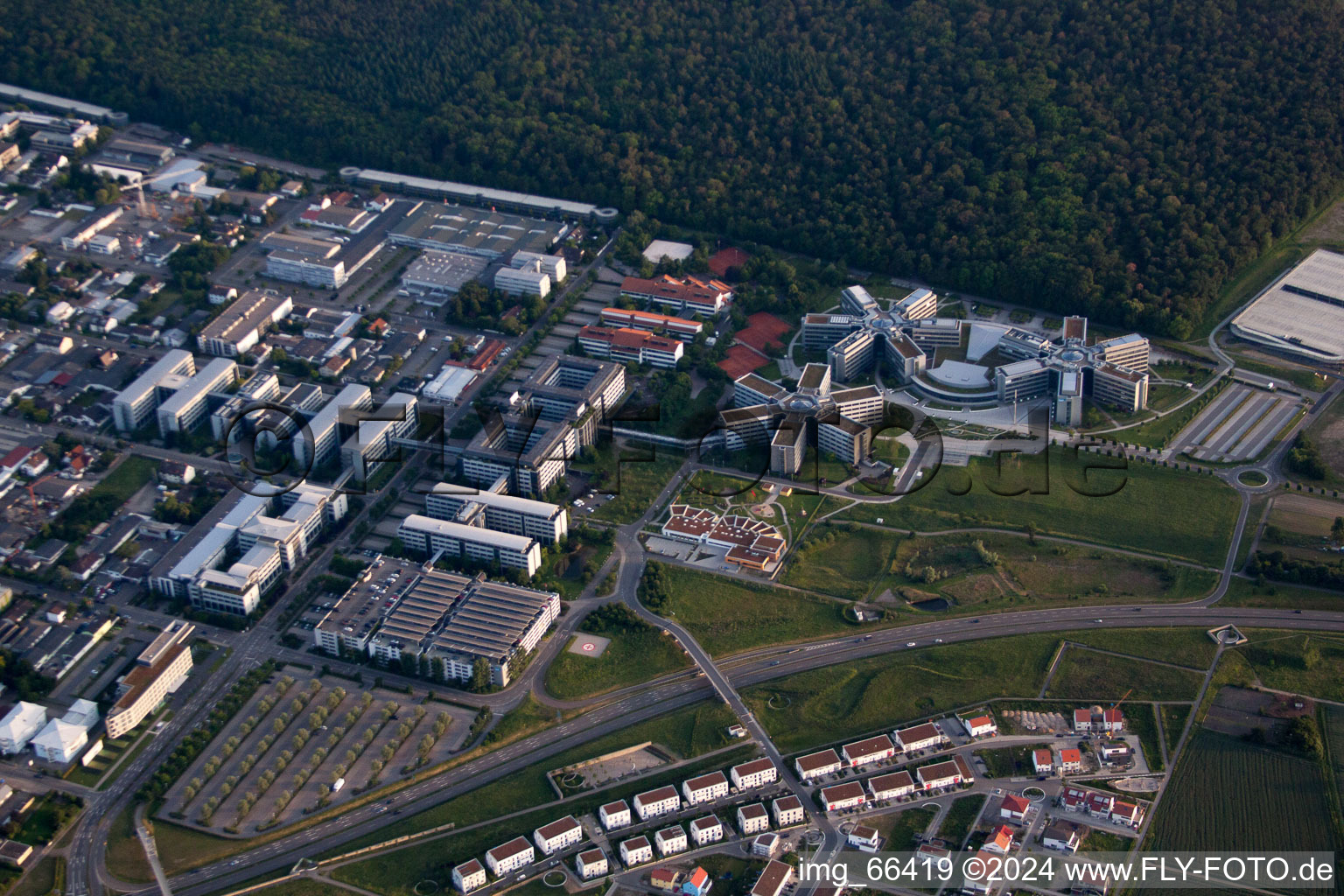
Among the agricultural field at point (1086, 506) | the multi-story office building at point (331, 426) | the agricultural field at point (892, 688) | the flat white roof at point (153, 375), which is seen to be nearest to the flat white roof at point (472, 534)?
the multi-story office building at point (331, 426)

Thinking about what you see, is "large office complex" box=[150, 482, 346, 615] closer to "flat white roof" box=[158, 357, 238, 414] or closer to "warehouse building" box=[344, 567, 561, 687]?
"warehouse building" box=[344, 567, 561, 687]

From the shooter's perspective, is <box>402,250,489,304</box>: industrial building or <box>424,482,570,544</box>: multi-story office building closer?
<box>424,482,570,544</box>: multi-story office building

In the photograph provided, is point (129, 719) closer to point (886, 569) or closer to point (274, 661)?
point (274, 661)

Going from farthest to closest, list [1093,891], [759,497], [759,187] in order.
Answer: [759,187], [759,497], [1093,891]

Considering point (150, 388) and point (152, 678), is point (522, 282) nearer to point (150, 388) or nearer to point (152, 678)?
point (150, 388)

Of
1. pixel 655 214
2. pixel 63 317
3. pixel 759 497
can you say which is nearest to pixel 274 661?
pixel 759 497

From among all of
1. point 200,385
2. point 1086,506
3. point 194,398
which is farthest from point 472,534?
point 1086,506

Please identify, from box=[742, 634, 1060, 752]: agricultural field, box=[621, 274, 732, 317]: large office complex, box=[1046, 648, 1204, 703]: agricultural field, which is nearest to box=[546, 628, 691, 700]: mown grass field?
box=[742, 634, 1060, 752]: agricultural field
